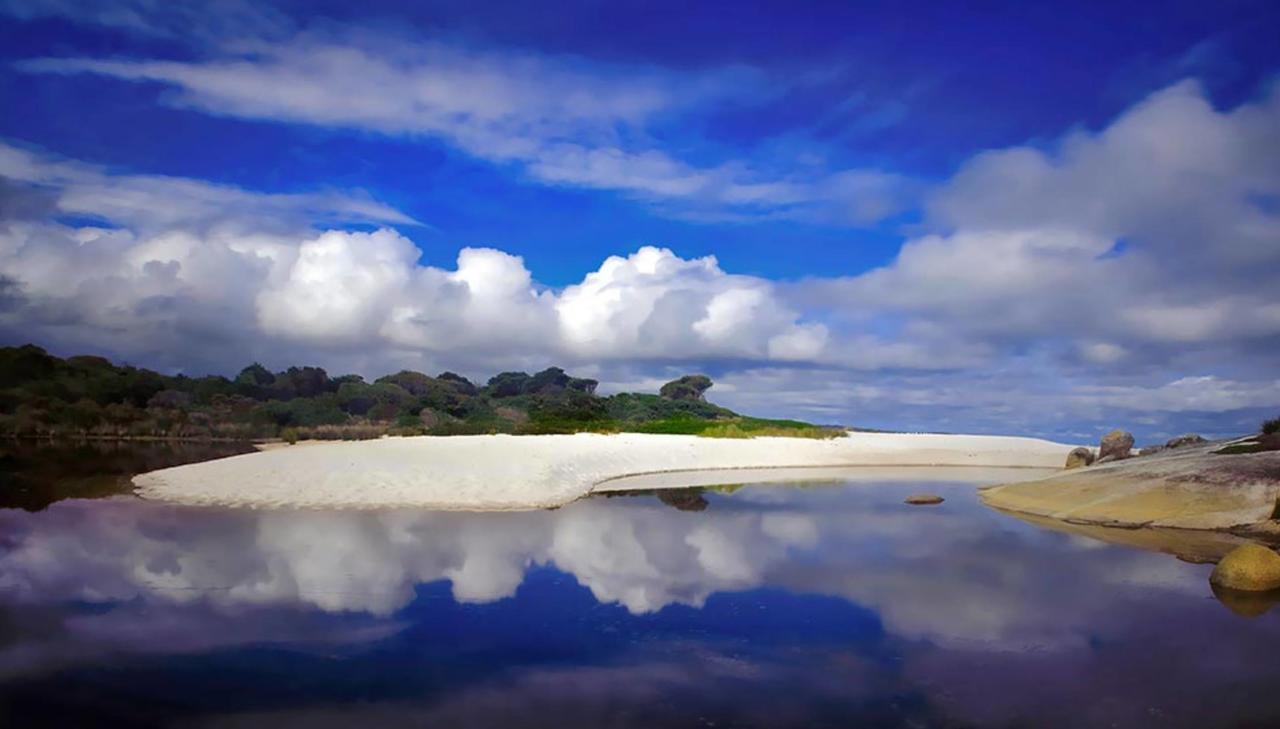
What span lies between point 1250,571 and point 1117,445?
76.4 ft

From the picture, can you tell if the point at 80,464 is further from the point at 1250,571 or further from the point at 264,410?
the point at 1250,571

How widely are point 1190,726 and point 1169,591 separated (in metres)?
7.39

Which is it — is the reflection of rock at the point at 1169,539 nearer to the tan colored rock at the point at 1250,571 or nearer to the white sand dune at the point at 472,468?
the tan colored rock at the point at 1250,571

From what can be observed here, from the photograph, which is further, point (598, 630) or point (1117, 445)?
point (1117, 445)

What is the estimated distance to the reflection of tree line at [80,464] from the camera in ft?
83.4

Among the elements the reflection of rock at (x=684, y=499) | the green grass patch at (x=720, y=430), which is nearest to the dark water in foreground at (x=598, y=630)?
the reflection of rock at (x=684, y=499)

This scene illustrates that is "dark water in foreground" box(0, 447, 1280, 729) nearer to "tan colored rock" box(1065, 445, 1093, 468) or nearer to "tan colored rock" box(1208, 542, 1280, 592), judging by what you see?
"tan colored rock" box(1208, 542, 1280, 592)

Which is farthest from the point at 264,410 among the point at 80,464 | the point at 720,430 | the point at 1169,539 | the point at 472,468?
the point at 1169,539

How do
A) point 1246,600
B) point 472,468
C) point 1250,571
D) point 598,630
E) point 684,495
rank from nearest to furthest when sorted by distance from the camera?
point 598,630 < point 1246,600 < point 1250,571 < point 684,495 < point 472,468

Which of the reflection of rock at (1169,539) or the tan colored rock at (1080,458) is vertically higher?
the tan colored rock at (1080,458)

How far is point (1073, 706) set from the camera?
8.71m

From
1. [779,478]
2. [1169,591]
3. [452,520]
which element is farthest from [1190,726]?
[779,478]

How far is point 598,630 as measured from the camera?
11.5 m

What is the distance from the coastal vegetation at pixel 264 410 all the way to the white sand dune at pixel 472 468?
11.6 m
